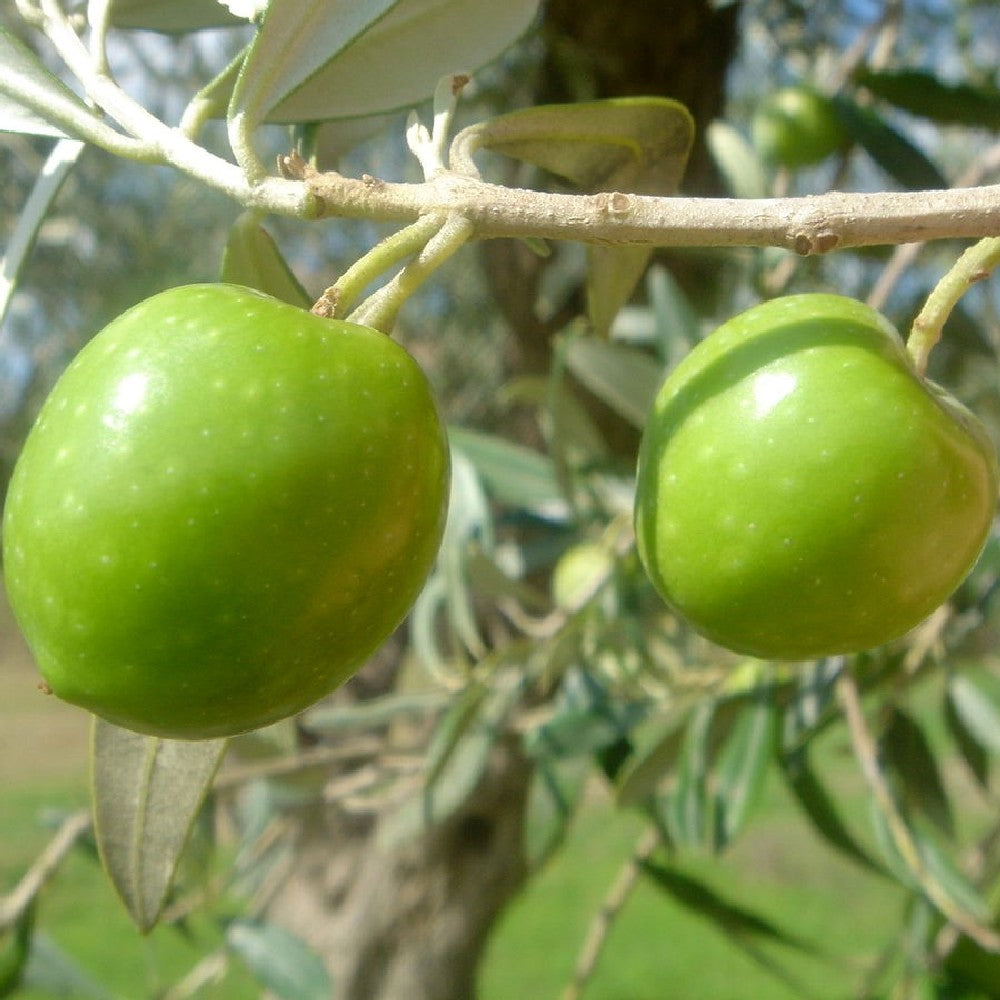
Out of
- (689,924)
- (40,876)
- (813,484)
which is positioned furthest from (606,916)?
(689,924)

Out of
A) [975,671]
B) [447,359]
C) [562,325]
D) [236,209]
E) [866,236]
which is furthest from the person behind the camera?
[447,359]

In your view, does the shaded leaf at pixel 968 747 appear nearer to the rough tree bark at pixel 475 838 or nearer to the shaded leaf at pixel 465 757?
the shaded leaf at pixel 465 757

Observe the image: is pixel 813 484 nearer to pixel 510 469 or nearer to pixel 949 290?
pixel 949 290

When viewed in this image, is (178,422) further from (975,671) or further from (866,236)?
(975,671)

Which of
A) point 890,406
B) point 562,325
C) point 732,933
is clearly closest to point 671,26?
point 562,325

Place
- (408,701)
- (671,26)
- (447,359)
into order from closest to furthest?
1. (408,701)
2. (671,26)
3. (447,359)
